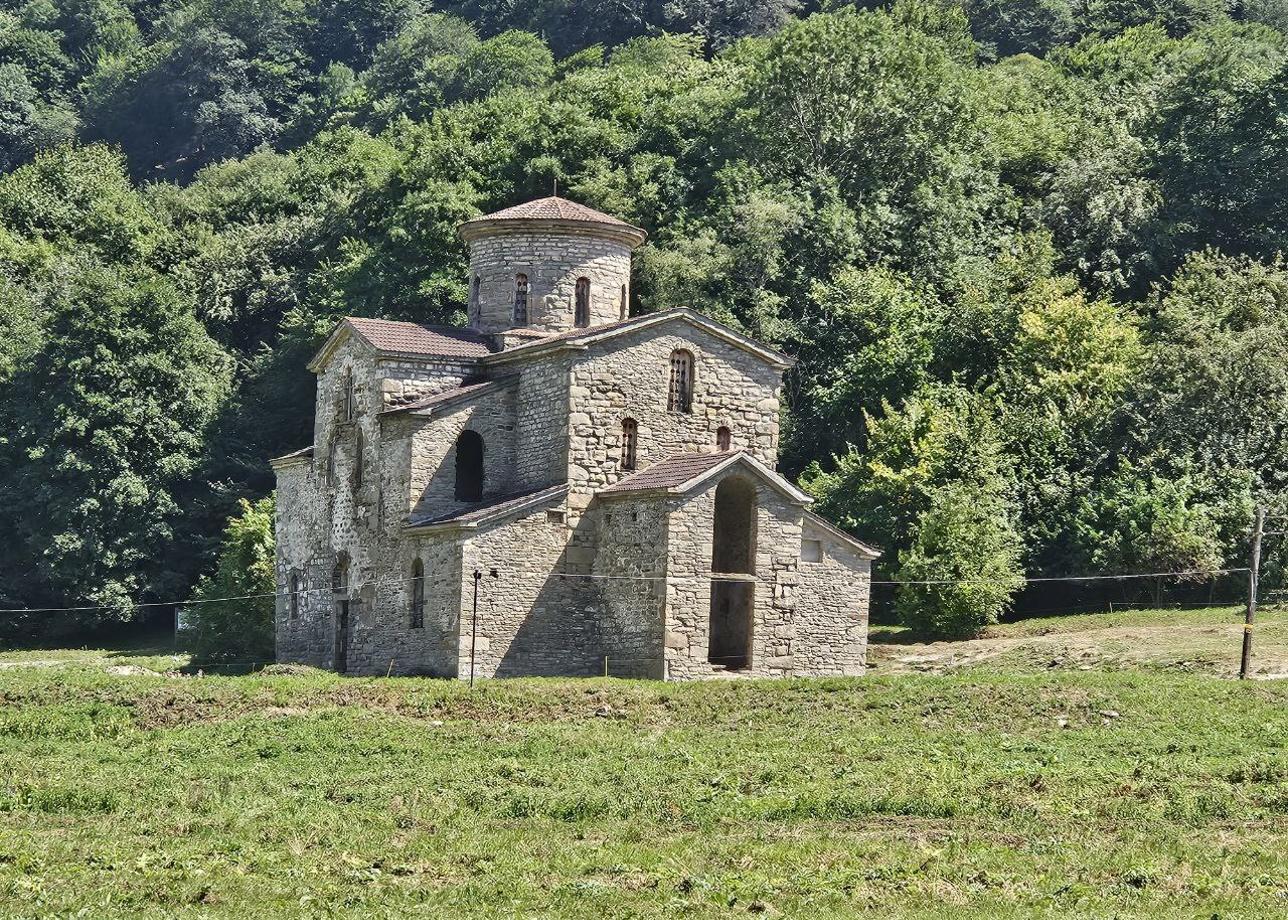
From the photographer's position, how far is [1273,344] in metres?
56.5

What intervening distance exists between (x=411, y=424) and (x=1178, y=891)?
2719 cm

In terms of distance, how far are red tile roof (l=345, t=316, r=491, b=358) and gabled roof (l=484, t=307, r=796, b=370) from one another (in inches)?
38.2

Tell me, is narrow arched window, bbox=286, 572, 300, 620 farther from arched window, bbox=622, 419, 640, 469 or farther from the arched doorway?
the arched doorway

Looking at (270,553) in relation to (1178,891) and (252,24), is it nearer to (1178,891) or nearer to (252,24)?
(1178,891)

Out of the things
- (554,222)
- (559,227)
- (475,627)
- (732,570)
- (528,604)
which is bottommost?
(475,627)

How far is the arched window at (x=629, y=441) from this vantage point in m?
46.5

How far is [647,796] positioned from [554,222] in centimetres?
2380

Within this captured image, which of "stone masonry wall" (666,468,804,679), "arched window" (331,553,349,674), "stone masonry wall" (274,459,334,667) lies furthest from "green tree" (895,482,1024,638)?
"stone masonry wall" (274,459,334,667)

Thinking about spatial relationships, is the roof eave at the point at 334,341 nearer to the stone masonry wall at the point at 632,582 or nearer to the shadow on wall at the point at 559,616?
the shadow on wall at the point at 559,616

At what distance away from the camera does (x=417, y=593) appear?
154 ft

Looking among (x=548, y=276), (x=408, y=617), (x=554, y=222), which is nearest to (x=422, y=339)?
(x=548, y=276)

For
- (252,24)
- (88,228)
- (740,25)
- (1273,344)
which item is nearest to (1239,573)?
(1273,344)

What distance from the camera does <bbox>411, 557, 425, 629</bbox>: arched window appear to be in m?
46.7

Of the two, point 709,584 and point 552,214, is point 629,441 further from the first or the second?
point 552,214
